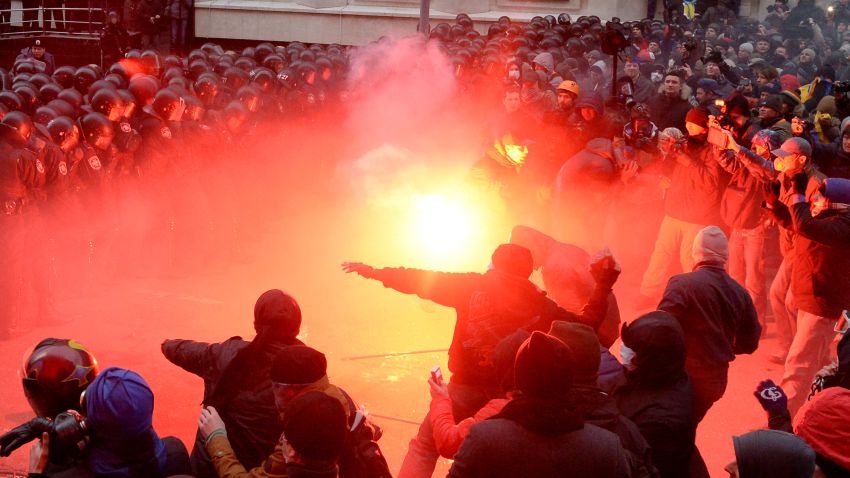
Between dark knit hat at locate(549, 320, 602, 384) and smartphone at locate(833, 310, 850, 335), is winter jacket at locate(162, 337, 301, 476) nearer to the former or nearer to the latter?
dark knit hat at locate(549, 320, 602, 384)

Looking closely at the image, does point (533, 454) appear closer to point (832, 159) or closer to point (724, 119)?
point (724, 119)

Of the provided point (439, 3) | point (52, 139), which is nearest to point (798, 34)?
point (439, 3)

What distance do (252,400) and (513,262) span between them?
4.71 feet

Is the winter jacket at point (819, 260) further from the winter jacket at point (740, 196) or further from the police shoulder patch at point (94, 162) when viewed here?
the police shoulder patch at point (94, 162)

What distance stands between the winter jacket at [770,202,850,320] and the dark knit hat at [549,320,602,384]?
11.3 feet

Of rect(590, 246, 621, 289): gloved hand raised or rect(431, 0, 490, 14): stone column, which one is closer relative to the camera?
rect(590, 246, 621, 289): gloved hand raised

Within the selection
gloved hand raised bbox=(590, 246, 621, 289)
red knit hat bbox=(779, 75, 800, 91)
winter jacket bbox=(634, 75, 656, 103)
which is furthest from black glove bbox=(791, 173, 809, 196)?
red knit hat bbox=(779, 75, 800, 91)

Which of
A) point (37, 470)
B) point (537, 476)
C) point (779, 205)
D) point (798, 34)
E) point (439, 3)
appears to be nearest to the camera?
point (537, 476)

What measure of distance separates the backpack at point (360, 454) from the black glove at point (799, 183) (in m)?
4.46

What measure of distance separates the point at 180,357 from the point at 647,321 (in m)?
2.16

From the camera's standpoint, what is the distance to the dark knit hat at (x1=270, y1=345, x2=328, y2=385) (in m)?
3.47

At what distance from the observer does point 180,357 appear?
13.5 ft

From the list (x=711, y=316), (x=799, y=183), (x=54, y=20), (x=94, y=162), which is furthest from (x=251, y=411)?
(x=54, y=20)

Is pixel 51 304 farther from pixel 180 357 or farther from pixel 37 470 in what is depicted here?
pixel 37 470
